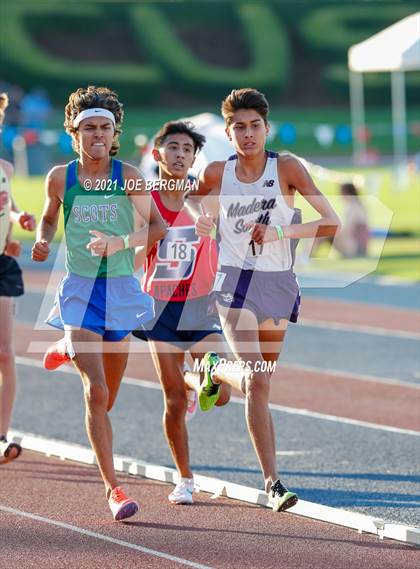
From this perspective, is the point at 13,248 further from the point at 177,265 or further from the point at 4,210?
the point at 177,265

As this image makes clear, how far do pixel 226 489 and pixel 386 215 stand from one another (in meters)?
18.3

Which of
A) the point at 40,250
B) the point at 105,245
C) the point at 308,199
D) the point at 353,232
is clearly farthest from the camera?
the point at 353,232

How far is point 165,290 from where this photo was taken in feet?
25.0

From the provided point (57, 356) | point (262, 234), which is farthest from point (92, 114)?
point (57, 356)

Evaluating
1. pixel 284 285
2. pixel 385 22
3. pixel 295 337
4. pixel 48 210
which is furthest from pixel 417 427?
pixel 385 22

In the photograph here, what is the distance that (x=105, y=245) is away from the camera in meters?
7.00

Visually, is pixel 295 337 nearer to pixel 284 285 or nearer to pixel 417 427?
pixel 417 427

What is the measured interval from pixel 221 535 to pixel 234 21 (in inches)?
2190

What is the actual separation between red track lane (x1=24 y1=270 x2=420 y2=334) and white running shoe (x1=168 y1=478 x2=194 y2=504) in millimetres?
7551

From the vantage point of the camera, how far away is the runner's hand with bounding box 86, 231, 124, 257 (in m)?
7.00

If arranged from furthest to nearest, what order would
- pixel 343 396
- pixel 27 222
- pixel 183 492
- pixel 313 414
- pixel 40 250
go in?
pixel 343 396 < pixel 313 414 < pixel 27 222 < pixel 183 492 < pixel 40 250

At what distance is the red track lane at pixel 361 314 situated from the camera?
1545 centimetres

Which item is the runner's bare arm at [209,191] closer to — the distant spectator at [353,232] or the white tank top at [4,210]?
the white tank top at [4,210]

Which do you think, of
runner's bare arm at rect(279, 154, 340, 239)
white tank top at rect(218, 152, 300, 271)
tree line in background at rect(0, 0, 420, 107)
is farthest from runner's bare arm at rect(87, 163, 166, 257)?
tree line in background at rect(0, 0, 420, 107)
